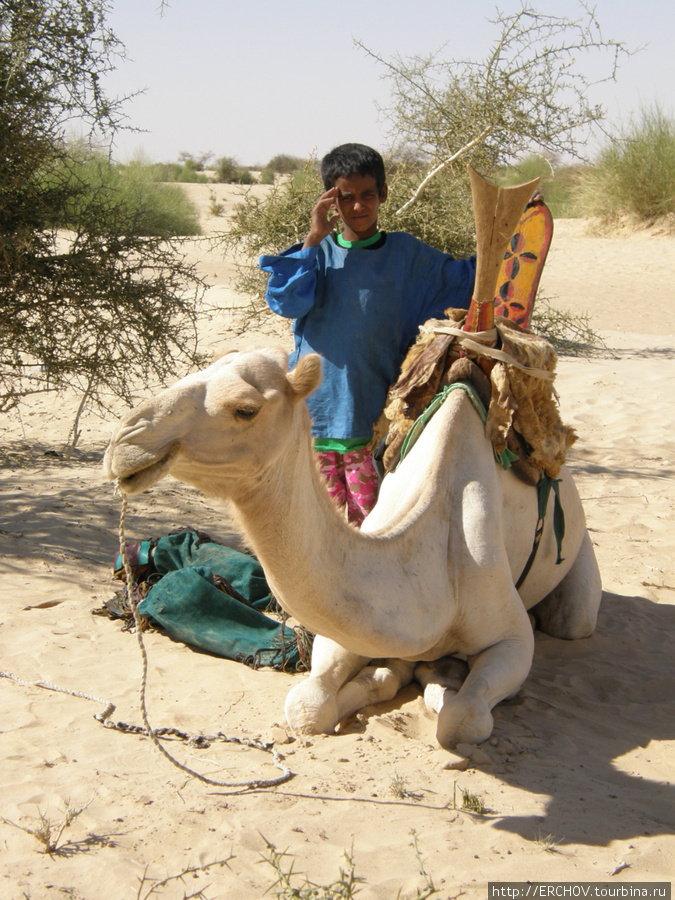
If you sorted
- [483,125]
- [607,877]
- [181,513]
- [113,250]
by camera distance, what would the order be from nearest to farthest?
[607,877] → [181,513] → [113,250] → [483,125]

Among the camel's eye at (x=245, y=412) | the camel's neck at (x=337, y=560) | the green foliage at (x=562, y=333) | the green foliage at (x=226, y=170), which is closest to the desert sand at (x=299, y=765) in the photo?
the camel's neck at (x=337, y=560)

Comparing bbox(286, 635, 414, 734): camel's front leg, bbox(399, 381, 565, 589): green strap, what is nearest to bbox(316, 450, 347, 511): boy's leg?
bbox(399, 381, 565, 589): green strap

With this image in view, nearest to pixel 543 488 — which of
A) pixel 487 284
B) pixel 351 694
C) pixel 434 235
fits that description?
pixel 487 284

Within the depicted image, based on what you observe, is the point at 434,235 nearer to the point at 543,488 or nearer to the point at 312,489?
the point at 543,488

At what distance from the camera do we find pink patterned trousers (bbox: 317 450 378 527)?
3955mm

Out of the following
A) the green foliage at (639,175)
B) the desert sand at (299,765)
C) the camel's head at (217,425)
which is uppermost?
the green foliage at (639,175)

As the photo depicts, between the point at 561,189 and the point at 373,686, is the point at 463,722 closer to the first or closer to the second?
the point at 373,686

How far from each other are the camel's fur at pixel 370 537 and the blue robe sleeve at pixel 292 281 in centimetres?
75

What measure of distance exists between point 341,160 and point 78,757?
260cm

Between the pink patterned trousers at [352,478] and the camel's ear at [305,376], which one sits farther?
the pink patterned trousers at [352,478]

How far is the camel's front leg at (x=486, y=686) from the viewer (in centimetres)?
309

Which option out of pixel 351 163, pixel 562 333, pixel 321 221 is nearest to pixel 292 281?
pixel 321 221

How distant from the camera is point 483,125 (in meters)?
9.02

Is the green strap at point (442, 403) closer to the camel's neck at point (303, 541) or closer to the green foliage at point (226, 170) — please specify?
the camel's neck at point (303, 541)
